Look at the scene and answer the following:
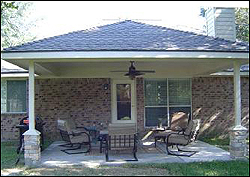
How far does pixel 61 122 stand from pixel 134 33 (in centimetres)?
340

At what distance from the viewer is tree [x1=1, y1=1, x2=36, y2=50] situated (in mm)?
20781

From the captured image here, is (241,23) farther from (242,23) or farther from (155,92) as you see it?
(155,92)

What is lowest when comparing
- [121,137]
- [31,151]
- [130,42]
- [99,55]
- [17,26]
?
[31,151]

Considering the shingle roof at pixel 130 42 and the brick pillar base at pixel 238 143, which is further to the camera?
the brick pillar base at pixel 238 143

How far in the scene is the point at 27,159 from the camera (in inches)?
302

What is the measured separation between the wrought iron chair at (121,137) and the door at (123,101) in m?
3.93

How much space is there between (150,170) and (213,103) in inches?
257

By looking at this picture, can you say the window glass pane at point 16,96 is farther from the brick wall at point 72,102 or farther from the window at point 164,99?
the window at point 164,99

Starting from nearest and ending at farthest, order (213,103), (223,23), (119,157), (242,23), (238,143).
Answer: (238,143) < (119,157) < (213,103) < (223,23) < (242,23)

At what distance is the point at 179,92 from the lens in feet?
40.9

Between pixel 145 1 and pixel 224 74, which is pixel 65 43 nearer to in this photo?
pixel 145 1

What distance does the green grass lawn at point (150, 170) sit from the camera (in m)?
6.68

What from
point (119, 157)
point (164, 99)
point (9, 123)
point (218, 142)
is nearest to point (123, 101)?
point (164, 99)

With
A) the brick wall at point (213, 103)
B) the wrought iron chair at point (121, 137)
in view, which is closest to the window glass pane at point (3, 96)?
the wrought iron chair at point (121, 137)
